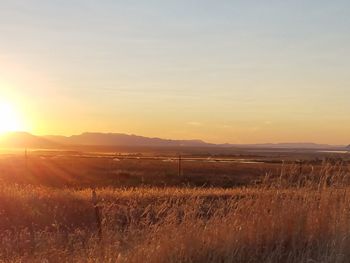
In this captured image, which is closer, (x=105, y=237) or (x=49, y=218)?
(x=105, y=237)

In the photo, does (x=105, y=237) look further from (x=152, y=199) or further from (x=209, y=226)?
(x=152, y=199)

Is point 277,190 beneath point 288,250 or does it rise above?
above

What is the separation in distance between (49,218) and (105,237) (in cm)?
731

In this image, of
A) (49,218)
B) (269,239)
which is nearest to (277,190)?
(269,239)

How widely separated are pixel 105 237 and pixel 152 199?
29.1ft

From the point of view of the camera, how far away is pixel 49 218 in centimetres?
1462

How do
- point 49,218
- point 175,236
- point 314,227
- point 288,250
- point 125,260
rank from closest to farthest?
1. point 125,260
2. point 175,236
3. point 288,250
4. point 314,227
5. point 49,218

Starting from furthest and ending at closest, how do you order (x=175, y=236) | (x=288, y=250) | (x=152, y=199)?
(x=152, y=199) < (x=288, y=250) < (x=175, y=236)

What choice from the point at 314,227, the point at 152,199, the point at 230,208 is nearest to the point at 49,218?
the point at 152,199

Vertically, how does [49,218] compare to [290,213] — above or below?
below

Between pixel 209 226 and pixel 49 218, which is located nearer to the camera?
pixel 209 226

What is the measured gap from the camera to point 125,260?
636 centimetres

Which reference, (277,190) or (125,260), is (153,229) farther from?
(277,190)

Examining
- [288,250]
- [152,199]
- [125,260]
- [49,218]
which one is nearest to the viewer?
[125,260]
